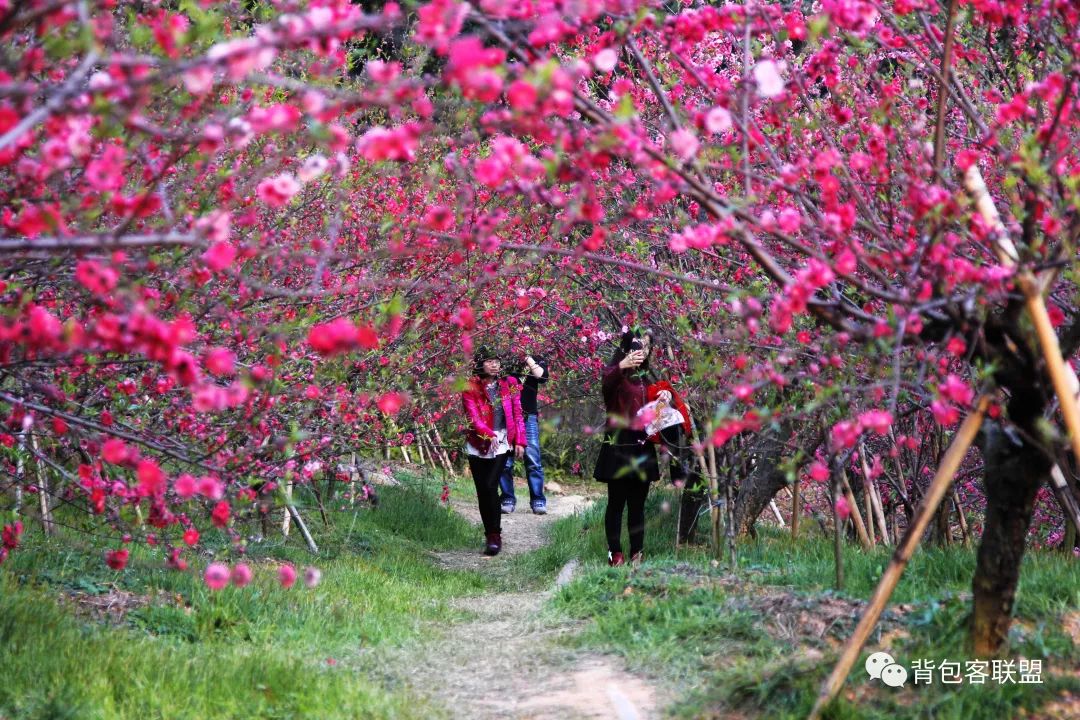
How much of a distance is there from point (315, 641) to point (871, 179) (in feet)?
11.6

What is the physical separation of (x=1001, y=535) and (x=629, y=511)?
4234 mm

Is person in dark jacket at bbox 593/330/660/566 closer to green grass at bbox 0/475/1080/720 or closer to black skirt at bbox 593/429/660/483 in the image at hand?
black skirt at bbox 593/429/660/483

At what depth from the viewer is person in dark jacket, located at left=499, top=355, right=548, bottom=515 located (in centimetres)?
1010

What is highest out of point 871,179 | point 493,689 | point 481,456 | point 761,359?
point 871,179

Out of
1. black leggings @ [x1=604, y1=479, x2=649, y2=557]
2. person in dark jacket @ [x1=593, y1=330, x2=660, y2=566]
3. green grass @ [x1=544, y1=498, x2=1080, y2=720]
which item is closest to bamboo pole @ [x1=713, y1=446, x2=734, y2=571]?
green grass @ [x1=544, y1=498, x2=1080, y2=720]

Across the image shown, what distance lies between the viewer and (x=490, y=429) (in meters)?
9.48

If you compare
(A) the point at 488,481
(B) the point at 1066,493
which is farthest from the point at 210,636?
(B) the point at 1066,493

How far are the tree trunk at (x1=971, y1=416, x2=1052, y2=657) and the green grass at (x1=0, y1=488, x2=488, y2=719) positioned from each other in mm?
2248

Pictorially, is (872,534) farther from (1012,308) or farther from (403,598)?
(1012,308)

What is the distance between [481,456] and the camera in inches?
386

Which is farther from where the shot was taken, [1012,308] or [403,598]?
[403,598]

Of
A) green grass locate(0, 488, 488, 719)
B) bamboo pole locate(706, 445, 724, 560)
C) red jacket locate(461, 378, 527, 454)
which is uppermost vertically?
red jacket locate(461, 378, 527, 454)

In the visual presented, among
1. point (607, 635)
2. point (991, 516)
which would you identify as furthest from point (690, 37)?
point (607, 635)

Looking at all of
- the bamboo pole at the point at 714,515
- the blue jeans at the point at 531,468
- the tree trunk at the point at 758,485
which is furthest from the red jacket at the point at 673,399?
the blue jeans at the point at 531,468
